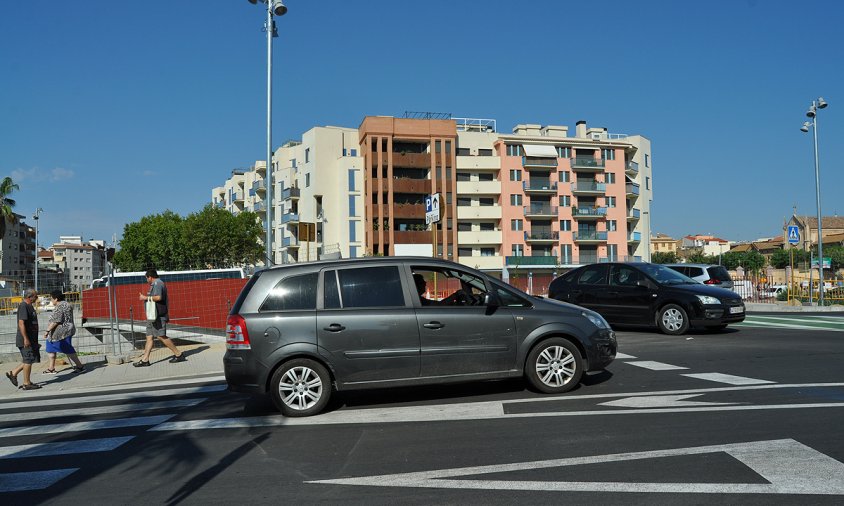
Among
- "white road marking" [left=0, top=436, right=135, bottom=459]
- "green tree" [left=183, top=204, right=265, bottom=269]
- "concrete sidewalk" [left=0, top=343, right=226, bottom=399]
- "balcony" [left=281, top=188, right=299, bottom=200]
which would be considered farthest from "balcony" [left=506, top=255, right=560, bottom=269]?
"white road marking" [left=0, top=436, right=135, bottom=459]

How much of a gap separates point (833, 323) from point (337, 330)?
47.6 feet

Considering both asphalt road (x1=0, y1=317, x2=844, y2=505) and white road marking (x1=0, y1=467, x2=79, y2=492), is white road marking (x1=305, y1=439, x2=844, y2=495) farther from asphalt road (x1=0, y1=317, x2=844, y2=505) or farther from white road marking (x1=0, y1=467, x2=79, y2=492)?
white road marking (x1=0, y1=467, x2=79, y2=492)

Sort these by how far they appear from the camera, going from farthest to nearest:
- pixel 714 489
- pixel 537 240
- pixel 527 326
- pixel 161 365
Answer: pixel 537 240
pixel 161 365
pixel 527 326
pixel 714 489

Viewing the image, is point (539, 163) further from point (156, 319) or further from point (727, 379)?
point (727, 379)

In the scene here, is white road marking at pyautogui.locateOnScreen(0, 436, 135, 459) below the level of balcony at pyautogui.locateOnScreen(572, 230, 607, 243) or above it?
below

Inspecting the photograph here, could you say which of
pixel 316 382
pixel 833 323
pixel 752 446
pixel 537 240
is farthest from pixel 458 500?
pixel 537 240

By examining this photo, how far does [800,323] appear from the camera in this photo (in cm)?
1659

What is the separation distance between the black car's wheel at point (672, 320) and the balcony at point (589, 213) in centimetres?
5755

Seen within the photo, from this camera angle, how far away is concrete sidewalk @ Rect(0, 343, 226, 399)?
36.6ft

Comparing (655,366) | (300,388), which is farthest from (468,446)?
(655,366)

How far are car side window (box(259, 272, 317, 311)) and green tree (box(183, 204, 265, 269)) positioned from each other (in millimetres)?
60336

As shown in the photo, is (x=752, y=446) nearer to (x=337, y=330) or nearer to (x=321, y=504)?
(x=321, y=504)

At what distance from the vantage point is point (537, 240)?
68625 millimetres

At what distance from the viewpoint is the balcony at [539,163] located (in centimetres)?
6862
